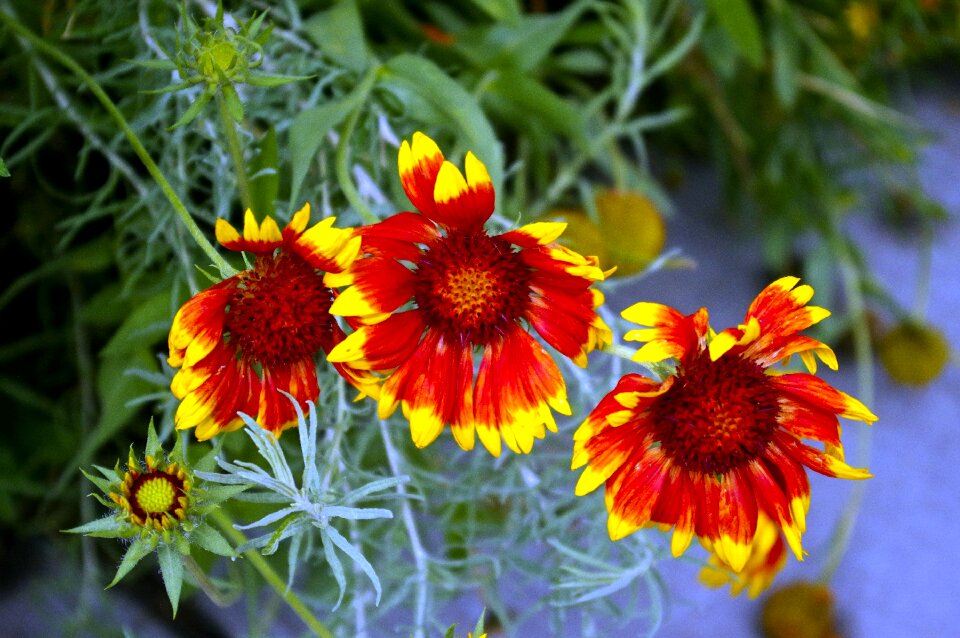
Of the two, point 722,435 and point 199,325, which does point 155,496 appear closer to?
point 199,325

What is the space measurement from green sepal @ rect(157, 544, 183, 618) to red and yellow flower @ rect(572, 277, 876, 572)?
16 cm

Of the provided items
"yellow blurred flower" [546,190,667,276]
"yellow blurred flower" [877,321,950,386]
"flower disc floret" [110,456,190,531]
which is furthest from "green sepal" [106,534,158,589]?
"yellow blurred flower" [877,321,950,386]

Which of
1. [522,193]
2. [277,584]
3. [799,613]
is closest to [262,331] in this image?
[277,584]

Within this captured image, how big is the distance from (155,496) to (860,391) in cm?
86

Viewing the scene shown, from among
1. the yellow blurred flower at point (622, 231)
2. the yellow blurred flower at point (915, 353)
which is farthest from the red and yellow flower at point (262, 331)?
the yellow blurred flower at point (915, 353)

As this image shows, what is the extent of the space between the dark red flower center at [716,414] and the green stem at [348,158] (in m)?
0.17

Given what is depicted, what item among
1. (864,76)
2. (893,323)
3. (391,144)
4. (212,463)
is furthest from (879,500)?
(212,463)

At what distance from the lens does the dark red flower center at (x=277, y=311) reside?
1.33ft

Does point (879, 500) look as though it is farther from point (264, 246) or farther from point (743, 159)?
point (264, 246)

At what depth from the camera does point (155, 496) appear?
13.8 inches

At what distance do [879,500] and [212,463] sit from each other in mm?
818

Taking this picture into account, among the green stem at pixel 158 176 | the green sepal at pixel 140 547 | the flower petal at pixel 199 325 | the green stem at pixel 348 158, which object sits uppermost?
the green stem at pixel 158 176

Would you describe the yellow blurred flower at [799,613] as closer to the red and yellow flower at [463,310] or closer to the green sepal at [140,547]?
the red and yellow flower at [463,310]

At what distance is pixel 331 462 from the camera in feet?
1.51
